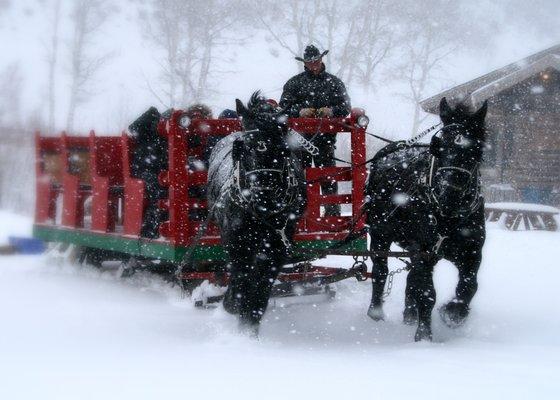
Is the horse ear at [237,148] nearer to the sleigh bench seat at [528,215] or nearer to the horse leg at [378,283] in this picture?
the horse leg at [378,283]

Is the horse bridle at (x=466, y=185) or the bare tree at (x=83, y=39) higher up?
the bare tree at (x=83, y=39)

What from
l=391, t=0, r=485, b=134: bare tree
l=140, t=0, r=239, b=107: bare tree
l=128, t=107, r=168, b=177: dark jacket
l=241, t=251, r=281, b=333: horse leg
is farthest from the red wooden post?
l=391, t=0, r=485, b=134: bare tree

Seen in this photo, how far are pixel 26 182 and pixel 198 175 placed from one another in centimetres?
1493

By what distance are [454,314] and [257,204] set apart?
5.81 feet

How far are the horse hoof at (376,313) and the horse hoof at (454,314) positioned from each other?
31.4 inches

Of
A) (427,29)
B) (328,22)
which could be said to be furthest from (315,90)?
(427,29)

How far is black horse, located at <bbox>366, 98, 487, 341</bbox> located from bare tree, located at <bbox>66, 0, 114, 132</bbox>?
2347 cm

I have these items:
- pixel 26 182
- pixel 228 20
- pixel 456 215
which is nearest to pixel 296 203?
pixel 456 215

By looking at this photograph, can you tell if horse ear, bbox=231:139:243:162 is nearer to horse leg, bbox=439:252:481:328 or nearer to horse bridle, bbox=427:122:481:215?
horse bridle, bbox=427:122:481:215

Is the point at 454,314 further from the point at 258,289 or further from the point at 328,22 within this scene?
the point at 328,22

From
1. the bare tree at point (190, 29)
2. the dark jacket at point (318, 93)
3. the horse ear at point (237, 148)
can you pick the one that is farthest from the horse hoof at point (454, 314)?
the bare tree at point (190, 29)

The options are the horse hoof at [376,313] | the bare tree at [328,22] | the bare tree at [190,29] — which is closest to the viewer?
the horse hoof at [376,313]

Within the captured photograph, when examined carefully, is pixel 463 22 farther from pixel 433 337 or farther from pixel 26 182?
pixel 433 337

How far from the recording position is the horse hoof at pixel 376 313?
17.8 feet
